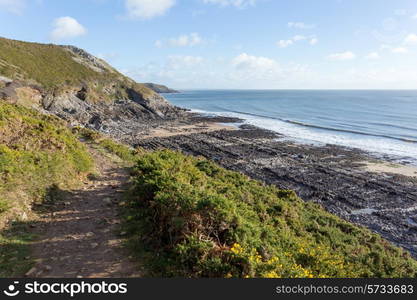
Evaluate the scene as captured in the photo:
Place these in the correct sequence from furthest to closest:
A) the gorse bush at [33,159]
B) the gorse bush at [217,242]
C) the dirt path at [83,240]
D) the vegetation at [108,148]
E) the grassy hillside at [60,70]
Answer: the grassy hillside at [60,70] < the vegetation at [108,148] < the gorse bush at [33,159] < the dirt path at [83,240] < the gorse bush at [217,242]

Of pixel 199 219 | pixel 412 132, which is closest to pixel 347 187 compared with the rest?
pixel 199 219

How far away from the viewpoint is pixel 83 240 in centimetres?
846

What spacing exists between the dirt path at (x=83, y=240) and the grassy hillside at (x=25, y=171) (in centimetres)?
57

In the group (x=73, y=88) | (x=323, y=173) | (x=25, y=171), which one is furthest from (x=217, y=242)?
(x=73, y=88)

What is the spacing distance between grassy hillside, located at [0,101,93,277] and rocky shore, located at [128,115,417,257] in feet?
70.4

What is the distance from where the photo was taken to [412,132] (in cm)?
5906

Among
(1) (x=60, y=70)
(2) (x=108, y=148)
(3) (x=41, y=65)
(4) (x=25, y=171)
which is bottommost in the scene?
(2) (x=108, y=148)

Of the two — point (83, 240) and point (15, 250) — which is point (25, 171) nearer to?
point (15, 250)

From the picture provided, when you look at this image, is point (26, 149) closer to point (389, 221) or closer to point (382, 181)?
point (389, 221)

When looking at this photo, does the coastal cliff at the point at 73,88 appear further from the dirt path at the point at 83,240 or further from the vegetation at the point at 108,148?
the dirt path at the point at 83,240

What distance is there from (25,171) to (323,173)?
103ft

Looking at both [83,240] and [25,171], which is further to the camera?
[25,171]

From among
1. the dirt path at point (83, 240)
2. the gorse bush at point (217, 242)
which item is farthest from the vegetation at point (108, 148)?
the dirt path at point (83, 240)

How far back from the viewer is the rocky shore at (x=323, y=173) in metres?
23.3
